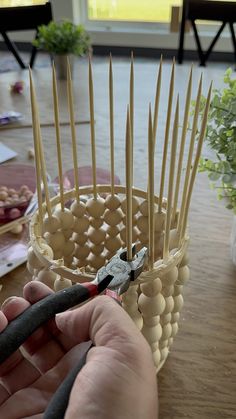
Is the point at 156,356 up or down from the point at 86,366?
down

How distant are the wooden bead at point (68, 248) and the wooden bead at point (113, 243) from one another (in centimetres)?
5

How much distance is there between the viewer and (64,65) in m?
1.24

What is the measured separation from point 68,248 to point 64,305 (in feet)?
0.55

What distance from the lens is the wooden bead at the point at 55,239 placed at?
0.48m

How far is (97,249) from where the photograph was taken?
0.56 metres

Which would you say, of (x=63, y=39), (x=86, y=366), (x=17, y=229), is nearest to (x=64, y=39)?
(x=63, y=39)

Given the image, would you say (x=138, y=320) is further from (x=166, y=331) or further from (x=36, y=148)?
(x=36, y=148)

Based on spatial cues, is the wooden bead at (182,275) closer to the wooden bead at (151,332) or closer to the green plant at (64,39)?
the wooden bead at (151,332)

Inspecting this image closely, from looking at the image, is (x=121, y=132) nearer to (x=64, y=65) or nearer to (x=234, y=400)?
(x=64, y=65)

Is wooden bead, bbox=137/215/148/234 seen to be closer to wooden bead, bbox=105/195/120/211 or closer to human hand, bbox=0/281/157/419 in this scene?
wooden bead, bbox=105/195/120/211

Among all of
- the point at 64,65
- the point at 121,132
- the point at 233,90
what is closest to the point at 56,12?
Answer: the point at 64,65

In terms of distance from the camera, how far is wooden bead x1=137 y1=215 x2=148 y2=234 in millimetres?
518

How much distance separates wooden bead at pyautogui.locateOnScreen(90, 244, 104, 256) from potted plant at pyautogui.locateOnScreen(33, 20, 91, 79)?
0.76 metres

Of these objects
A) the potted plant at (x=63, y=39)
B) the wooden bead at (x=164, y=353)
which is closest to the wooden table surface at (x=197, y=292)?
the wooden bead at (x=164, y=353)
